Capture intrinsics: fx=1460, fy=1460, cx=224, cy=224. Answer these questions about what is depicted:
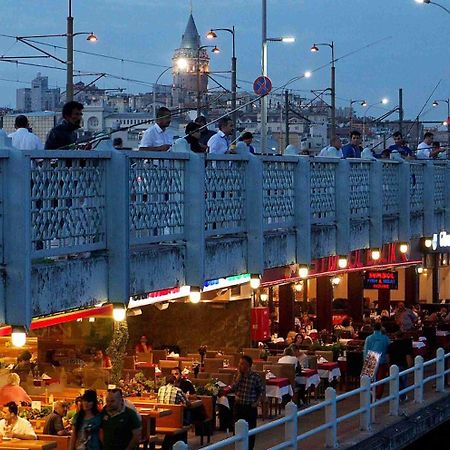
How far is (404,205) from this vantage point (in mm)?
28312

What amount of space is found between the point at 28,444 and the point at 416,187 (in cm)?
1304

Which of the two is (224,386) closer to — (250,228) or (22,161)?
(250,228)

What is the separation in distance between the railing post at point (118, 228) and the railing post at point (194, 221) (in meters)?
2.18

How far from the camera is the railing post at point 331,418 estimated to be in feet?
65.3

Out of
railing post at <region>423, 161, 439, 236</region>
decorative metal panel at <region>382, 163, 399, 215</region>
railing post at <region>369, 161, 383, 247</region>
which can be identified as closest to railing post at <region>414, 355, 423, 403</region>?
railing post at <region>369, 161, 383, 247</region>

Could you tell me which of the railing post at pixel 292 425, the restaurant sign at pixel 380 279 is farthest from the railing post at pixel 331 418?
the restaurant sign at pixel 380 279

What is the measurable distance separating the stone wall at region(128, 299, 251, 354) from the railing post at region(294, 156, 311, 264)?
7946 millimetres

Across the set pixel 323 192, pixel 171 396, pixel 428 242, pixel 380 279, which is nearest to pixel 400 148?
pixel 428 242

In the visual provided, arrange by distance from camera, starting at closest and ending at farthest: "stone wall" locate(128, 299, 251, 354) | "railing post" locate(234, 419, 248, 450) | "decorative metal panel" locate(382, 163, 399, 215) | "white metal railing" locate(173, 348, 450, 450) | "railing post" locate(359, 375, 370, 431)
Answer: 1. "railing post" locate(234, 419, 248, 450)
2. "white metal railing" locate(173, 348, 450, 450)
3. "railing post" locate(359, 375, 370, 431)
4. "decorative metal panel" locate(382, 163, 399, 215)
5. "stone wall" locate(128, 299, 251, 354)

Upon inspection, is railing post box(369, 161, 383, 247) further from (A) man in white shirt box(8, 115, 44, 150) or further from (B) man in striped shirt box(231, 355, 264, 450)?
(A) man in white shirt box(8, 115, 44, 150)

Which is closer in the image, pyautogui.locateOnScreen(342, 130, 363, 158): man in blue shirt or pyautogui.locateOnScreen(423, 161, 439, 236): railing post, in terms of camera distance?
pyautogui.locateOnScreen(342, 130, 363, 158): man in blue shirt

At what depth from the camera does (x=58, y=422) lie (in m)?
20.1

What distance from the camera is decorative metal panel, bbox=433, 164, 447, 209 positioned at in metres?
31.7

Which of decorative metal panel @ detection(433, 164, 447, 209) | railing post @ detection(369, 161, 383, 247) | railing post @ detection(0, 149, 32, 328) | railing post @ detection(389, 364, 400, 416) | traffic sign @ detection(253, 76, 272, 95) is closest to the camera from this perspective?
railing post @ detection(0, 149, 32, 328)
